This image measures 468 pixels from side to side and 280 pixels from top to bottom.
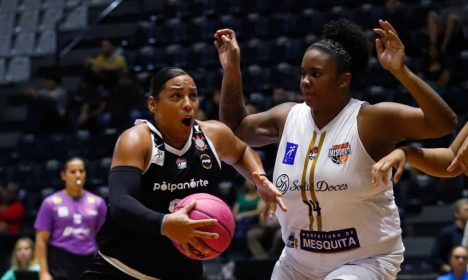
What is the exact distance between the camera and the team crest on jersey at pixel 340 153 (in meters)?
4.88

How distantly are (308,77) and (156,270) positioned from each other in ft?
4.32

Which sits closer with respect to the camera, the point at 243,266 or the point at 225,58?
the point at 225,58

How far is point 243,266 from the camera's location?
1018cm

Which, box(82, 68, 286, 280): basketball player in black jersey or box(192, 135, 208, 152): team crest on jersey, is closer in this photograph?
box(82, 68, 286, 280): basketball player in black jersey

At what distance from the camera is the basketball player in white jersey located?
472 cm

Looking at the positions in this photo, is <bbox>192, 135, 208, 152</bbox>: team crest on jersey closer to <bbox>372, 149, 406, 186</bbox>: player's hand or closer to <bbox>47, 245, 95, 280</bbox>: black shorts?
<bbox>372, 149, 406, 186</bbox>: player's hand

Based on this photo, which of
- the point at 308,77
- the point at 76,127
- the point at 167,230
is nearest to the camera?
the point at 167,230

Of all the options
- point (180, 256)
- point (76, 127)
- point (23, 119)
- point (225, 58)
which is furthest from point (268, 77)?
point (180, 256)

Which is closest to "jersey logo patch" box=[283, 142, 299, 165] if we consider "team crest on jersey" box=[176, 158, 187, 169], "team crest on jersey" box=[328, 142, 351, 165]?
"team crest on jersey" box=[328, 142, 351, 165]

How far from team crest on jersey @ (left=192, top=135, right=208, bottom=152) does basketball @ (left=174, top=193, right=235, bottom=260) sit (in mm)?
392

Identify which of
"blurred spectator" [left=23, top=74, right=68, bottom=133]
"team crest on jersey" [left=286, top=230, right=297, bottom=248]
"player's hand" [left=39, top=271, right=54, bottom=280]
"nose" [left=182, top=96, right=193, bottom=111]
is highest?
"nose" [left=182, top=96, right=193, bottom=111]

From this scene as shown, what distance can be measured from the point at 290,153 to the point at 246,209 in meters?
6.42

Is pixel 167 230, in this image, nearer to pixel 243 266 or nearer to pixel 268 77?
pixel 243 266

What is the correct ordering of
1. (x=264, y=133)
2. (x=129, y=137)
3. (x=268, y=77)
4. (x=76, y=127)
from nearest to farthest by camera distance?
(x=129, y=137) → (x=264, y=133) → (x=268, y=77) → (x=76, y=127)
